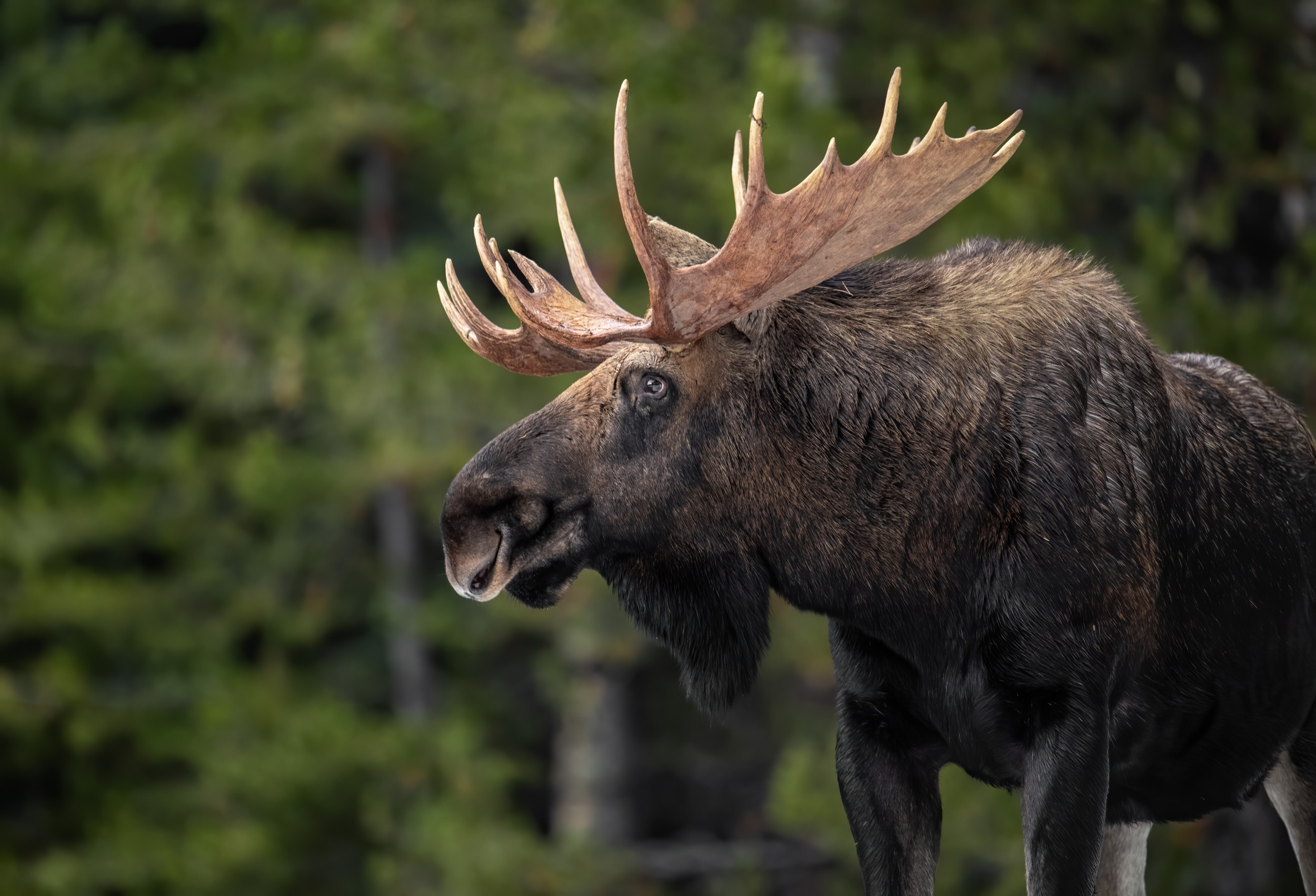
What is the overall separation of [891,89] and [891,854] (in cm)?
122

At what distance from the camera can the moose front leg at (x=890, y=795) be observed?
100.0 inches

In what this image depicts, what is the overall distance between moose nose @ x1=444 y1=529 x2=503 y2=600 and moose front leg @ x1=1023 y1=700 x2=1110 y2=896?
0.88m

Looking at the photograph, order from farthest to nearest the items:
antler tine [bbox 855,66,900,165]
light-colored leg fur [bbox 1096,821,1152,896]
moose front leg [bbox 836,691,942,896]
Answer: light-colored leg fur [bbox 1096,821,1152,896]
moose front leg [bbox 836,691,942,896]
antler tine [bbox 855,66,900,165]

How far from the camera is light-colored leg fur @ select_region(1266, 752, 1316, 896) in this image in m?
2.82

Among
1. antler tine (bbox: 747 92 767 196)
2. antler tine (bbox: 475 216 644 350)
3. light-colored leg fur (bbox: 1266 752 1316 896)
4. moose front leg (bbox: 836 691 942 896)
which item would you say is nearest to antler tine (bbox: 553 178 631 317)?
antler tine (bbox: 475 216 644 350)

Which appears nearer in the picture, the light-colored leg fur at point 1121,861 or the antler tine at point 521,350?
the antler tine at point 521,350

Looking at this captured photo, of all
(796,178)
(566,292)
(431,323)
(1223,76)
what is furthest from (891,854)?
(431,323)

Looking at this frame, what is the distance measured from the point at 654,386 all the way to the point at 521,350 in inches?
12.2

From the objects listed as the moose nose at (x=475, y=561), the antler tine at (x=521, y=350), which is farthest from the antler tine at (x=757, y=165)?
the moose nose at (x=475, y=561)

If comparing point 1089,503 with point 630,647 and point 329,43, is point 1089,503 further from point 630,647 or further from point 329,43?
point 329,43

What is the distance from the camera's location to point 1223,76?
7.54m

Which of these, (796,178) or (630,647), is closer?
(796,178)

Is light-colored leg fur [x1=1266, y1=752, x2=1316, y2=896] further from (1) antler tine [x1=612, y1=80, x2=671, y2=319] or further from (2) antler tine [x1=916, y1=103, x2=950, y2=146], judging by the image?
(1) antler tine [x1=612, y1=80, x2=671, y2=319]

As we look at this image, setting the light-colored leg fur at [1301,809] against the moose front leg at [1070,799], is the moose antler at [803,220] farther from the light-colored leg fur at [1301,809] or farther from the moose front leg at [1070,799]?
the light-colored leg fur at [1301,809]
